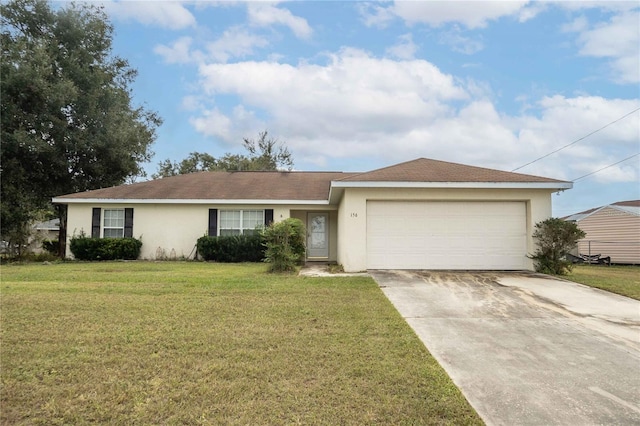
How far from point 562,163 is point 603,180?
2546 millimetres

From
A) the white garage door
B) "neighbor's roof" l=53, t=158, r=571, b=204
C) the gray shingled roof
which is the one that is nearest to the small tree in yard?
the white garage door

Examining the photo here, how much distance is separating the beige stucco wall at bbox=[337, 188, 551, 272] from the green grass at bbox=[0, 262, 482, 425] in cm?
405

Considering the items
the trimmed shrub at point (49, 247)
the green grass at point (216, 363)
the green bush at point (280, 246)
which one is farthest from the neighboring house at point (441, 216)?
the trimmed shrub at point (49, 247)

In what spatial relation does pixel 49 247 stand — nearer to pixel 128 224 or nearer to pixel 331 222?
pixel 128 224

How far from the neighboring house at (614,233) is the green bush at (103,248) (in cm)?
2045

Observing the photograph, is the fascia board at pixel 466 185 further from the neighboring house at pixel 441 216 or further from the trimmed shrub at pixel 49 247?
the trimmed shrub at pixel 49 247

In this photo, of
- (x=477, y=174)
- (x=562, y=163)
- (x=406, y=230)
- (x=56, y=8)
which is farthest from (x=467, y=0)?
(x=56, y=8)

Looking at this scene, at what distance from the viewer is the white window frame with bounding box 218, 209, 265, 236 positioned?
52.3 ft

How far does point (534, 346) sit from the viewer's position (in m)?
4.62

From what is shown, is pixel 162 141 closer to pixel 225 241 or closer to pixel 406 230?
pixel 225 241

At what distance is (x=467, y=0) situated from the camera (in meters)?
10.4

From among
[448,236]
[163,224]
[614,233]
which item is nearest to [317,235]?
[163,224]

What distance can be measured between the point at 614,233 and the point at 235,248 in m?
19.5

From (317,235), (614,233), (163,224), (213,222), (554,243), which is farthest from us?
(614,233)
